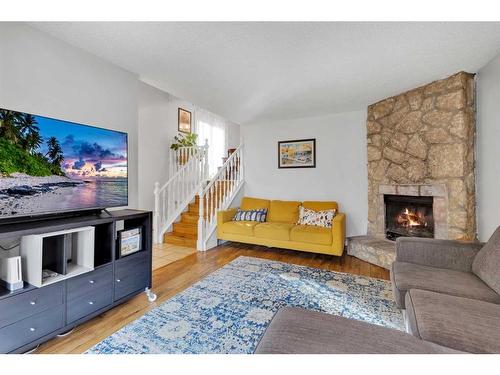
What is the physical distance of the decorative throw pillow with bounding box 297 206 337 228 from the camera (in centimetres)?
358

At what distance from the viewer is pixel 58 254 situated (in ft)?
5.46

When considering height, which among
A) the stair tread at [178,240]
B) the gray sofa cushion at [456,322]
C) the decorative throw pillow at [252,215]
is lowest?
the stair tread at [178,240]

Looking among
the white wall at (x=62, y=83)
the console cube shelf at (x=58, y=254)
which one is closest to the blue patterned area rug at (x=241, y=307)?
the console cube shelf at (x=58, y=254)

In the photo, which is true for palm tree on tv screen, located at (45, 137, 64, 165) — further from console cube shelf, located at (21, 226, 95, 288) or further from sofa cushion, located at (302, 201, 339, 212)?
sofa cushion, located at (302, 201, 339, 212)

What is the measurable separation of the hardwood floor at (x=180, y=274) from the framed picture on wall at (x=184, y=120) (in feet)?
9.62

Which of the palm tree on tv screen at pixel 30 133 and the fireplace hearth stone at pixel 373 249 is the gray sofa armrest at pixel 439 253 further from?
the palm tree on tv screen at pixel 30 133

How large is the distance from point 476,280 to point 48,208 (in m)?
2.98

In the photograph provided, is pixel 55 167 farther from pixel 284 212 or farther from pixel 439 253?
pixel 284 212

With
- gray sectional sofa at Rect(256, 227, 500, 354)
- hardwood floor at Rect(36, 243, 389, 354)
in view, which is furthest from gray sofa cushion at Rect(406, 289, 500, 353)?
hardwood floor at Rect(36, 243, 389, 354)

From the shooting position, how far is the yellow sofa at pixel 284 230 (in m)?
3.26

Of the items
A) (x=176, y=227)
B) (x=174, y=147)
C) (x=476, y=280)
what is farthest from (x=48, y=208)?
(x=174, y=147)

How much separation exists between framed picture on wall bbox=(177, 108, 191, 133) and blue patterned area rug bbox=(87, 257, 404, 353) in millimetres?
3594

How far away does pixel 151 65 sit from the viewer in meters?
2.32
